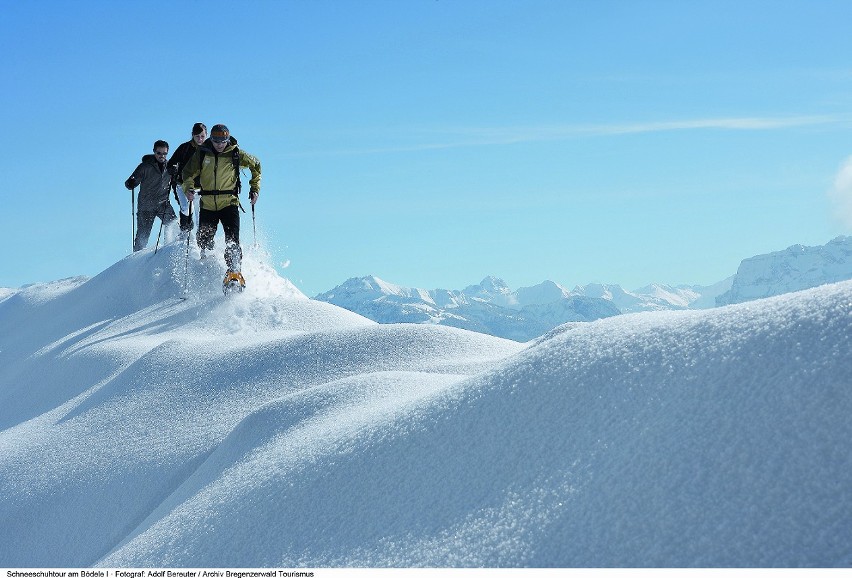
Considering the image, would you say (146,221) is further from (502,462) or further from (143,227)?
(502,462)

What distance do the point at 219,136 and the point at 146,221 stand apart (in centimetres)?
734

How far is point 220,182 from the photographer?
12.4 meters

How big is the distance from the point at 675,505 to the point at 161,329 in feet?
35.1

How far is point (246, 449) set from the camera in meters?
5.36

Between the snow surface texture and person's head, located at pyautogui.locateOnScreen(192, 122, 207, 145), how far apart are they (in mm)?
6687

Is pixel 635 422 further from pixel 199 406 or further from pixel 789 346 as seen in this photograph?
pixel 199 406

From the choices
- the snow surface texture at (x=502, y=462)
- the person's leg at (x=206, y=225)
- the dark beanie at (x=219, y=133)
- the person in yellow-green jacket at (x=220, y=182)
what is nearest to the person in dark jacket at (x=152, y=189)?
the person's leg at (x=206, y=225)

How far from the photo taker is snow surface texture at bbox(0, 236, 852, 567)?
2.74 metres

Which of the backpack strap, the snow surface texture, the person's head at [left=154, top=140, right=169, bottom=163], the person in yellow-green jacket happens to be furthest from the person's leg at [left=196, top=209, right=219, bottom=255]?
the snow surface texture

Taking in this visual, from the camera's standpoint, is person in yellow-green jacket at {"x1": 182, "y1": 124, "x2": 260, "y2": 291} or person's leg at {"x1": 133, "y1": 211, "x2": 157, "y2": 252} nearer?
person in yellow-green jacket at {"x1": 182, "y1": 124, "x2": 260, "y2": 291}

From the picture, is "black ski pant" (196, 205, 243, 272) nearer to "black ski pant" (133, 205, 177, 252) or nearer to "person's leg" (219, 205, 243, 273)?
"person's leg" (219, 205, 243, 273)

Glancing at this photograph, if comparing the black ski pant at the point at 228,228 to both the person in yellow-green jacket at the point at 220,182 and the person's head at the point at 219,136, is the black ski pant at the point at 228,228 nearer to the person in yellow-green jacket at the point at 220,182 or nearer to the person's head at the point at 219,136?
the person in yellow-green jacket at the point at 220,182

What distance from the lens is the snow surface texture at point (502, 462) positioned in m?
2.74

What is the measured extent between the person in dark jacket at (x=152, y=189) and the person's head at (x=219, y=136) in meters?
5.02
